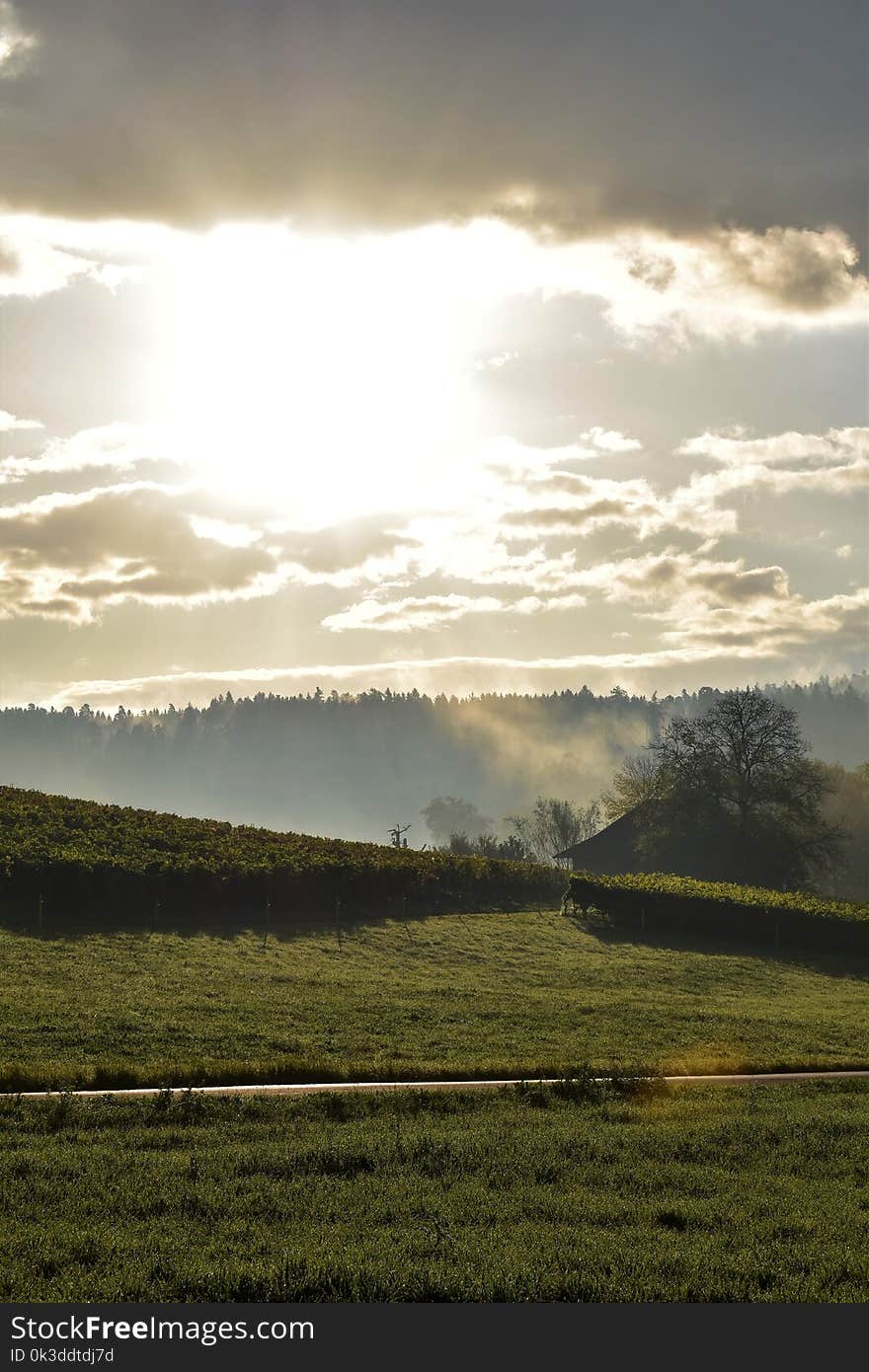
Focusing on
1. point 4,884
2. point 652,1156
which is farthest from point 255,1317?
point 4,884

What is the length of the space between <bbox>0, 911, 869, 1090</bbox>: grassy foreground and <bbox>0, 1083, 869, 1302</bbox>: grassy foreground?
130 inches

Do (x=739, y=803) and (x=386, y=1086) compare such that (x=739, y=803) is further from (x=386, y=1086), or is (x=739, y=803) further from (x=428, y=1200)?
(x=428, y=1200)

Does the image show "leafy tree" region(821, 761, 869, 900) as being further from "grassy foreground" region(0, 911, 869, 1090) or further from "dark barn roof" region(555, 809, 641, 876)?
"grassy foreground" region(0, 911, 869, 1090)

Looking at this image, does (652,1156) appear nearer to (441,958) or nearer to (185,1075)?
(185,1075)

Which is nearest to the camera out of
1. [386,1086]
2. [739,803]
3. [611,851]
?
[386,1086]

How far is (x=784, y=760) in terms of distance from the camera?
7062 centimetres

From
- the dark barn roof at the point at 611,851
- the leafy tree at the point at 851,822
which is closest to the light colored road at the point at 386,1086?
the dark barn roof at the point at 611,851

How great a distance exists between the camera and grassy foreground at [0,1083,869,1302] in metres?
7.85

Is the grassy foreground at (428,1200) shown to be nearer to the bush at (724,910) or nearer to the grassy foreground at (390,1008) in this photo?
the grassy foreground at (390,1008)

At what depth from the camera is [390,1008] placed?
25047 mm

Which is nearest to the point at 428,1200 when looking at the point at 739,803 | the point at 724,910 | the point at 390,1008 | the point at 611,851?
the point at 390,1008

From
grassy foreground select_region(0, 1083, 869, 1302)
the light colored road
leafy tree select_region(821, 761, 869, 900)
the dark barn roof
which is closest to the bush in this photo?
the dark barn roof

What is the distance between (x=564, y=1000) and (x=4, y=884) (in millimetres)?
18139

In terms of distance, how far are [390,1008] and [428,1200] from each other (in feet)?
50.6
